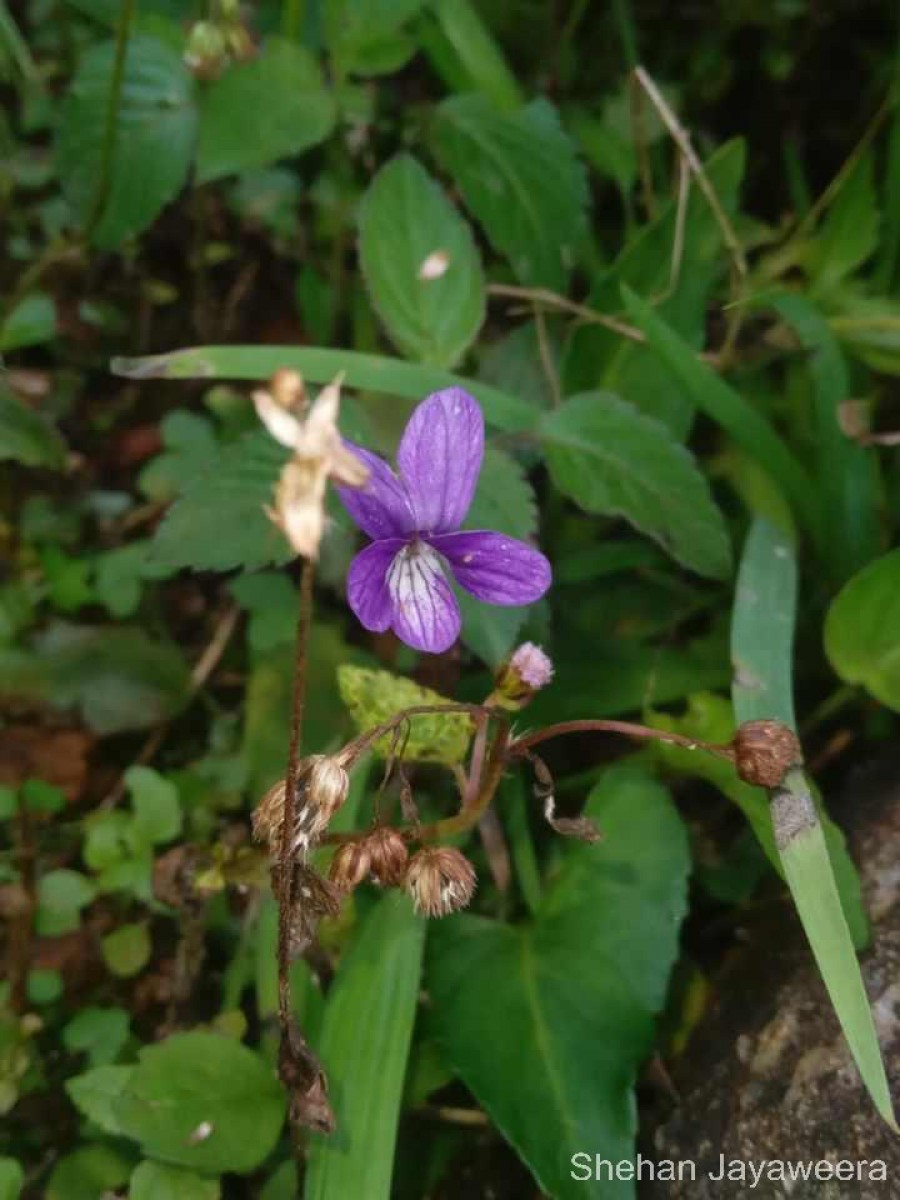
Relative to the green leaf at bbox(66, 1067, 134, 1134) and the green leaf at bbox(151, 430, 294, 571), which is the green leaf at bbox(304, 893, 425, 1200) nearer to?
the green leaf at bbox(66, 1067, 134, 1134)

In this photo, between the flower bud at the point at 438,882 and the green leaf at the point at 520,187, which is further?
the green leaf at the point at 520,187

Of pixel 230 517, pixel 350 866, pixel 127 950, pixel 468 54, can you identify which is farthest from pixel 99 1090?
pixel 468 54

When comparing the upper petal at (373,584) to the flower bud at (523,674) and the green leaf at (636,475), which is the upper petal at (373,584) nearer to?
the flower bud at (523,674)

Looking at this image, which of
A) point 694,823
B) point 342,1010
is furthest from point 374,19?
point 342,1010

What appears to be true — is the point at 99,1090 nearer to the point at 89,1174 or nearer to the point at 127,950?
the point at 89,1174

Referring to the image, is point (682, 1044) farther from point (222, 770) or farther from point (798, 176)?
point (798, 176)

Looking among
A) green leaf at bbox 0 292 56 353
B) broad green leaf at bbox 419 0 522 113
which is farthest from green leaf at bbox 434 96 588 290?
green leaf at bbox 0 292 56 353

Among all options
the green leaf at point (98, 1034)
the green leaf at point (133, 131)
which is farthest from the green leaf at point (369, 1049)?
the green leaf at point (133, 131)
